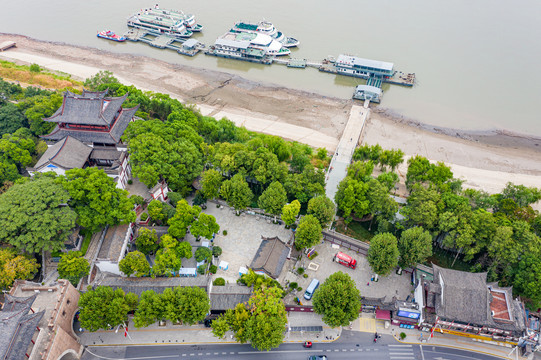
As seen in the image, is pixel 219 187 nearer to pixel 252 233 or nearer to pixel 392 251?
pixel 252 233

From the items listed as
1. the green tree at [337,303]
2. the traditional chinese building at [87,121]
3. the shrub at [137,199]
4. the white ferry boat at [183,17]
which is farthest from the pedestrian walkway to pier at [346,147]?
the white ferry boat at [183,17]

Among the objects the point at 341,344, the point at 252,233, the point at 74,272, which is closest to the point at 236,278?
the point at 252,233

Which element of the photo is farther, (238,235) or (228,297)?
(238,235)

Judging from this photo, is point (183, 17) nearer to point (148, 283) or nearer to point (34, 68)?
point (34, 68)

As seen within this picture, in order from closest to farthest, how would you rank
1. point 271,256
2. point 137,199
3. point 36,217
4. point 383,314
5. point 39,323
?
point 39,323, point 36,217, point 383,314, point 271,256, point 137,199

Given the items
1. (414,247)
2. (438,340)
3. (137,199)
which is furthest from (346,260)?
(137,199)

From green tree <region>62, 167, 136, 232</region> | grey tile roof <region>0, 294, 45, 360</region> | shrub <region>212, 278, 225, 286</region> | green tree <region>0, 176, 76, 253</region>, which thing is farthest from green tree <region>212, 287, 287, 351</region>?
green tree <region>0, 176, 76, 253</region>

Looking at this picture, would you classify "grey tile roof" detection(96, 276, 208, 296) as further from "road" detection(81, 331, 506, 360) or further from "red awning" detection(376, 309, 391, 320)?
"red awning" detection(376, 309, 391, 320)

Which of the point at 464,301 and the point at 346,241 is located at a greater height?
the point at 346,241
